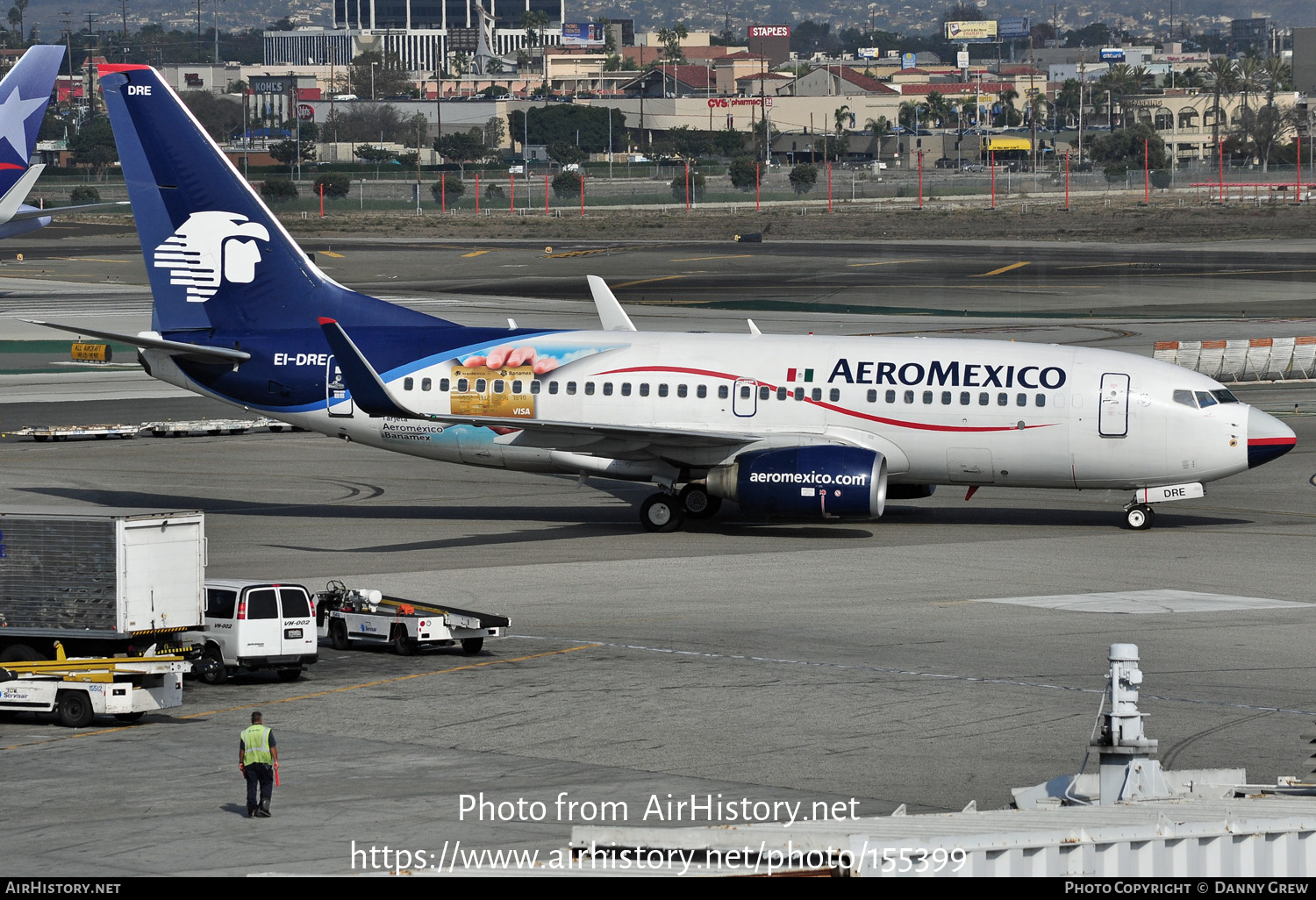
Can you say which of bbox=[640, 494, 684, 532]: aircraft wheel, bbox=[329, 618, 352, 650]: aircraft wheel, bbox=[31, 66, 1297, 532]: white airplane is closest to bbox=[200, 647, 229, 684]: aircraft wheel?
bbox=[329, 618, 352, 650]: aircraft wheel

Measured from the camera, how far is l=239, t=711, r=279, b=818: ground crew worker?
1925cm

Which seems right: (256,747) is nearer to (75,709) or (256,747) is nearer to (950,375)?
(75,709)

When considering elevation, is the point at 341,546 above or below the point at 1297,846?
below

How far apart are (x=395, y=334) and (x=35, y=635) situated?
17.6m

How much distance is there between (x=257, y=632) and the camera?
2708cm

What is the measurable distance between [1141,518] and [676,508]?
36.4ft

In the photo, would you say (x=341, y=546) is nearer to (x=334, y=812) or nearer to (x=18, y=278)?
(x=334, y=812)

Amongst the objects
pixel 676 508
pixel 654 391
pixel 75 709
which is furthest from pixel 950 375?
pixel 75 709

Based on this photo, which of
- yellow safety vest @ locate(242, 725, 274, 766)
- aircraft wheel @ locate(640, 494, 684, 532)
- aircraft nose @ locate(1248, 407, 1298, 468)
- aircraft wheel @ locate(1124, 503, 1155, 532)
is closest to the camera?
yellow safety vest @ locate(242, 725, 274, 766)

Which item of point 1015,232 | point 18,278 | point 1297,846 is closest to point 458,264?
point 18,278

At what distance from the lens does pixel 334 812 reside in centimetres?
1967

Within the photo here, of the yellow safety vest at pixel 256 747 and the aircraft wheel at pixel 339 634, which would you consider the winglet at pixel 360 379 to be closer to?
the aircraft wheel at pixel 339 634

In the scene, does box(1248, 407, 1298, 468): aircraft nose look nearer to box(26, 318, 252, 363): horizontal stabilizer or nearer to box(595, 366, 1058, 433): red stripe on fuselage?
box(595, 366, 1058, 433): red stripe on fuselage

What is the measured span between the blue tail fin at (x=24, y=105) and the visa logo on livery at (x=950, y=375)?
54.1 m
